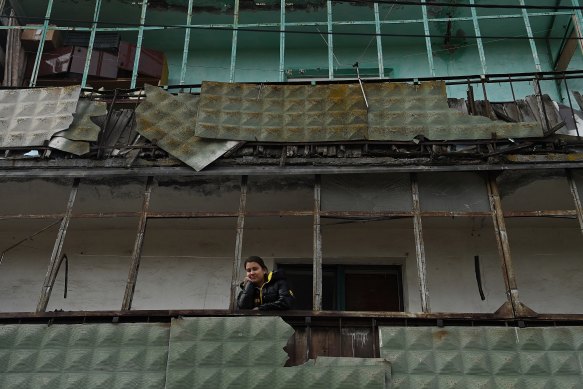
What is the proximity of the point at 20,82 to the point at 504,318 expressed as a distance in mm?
9809

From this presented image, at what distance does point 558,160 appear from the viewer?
8.64 metres

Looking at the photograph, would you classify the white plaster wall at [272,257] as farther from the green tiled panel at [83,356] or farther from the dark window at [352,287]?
the green tiled panel at [83,356]

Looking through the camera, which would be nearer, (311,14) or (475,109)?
(475,109)

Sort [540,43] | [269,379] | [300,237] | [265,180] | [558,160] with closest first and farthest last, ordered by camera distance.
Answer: [269,379] < [558,160] < [265,180] < [300,237] < [540,43]

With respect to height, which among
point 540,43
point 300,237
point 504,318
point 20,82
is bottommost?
point 504,318

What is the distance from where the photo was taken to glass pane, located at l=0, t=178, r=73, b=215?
377 inches

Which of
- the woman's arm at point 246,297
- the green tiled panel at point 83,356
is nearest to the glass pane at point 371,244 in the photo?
the woman's arm at point 246,297

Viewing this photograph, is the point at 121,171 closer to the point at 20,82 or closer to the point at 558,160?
the point at 20,82

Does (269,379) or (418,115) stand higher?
(418,115)

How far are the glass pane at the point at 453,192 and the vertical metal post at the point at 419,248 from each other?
9cm

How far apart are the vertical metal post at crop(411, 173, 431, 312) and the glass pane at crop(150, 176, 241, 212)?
2.58m

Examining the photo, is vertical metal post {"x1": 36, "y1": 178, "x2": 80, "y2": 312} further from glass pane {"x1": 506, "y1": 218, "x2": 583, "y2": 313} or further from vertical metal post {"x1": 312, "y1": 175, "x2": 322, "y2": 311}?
glass pane {"x1": 506, "y1": 218, "x2": 583, "y2": 313}

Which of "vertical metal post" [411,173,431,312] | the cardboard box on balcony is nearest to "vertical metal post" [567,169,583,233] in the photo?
"vertical metal post" [411,173,431,312]

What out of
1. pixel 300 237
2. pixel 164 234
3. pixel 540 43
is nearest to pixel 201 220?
pixel 164 234
